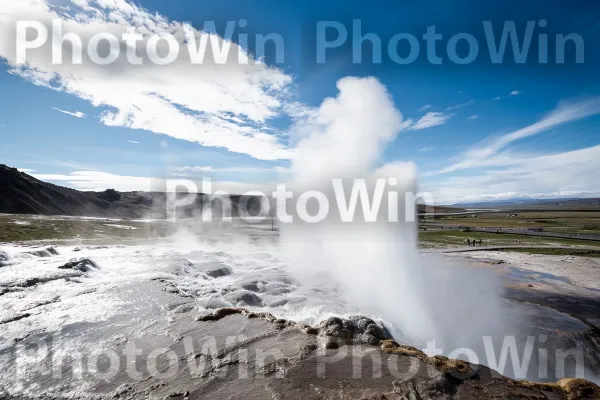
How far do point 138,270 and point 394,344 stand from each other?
18101 millimetres

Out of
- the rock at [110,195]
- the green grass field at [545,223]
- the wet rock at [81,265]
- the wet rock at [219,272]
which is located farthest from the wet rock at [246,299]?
the rock at [110,195]

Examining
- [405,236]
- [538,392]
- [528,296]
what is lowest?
[528,296]

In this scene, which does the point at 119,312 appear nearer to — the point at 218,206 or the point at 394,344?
the point at 394,344

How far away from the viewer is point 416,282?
735 inches

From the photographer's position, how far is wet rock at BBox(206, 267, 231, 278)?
2014 centimetres

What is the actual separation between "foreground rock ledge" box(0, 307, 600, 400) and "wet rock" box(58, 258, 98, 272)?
13.2 meters

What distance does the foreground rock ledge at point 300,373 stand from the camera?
21.7ft

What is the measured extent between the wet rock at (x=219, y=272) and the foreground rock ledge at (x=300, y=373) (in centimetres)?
1041

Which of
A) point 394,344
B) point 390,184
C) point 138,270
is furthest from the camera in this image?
point 390,184

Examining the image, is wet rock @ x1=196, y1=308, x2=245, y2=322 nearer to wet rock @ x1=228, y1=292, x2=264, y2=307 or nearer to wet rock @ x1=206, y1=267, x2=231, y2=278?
wet rock @ x1=228, y1=292, x2=264, y2=307

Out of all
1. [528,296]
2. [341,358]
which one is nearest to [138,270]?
Answer: [341,358]

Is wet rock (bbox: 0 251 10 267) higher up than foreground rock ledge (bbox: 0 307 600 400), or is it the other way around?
wet rock (bbox: 0 251 10 267)

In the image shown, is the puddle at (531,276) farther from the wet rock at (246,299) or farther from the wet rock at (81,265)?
the wet rock at (81,265)

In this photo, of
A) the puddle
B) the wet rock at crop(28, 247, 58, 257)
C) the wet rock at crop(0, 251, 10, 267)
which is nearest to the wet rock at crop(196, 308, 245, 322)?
the wet rock at crop(0, 251, 10, 267)
